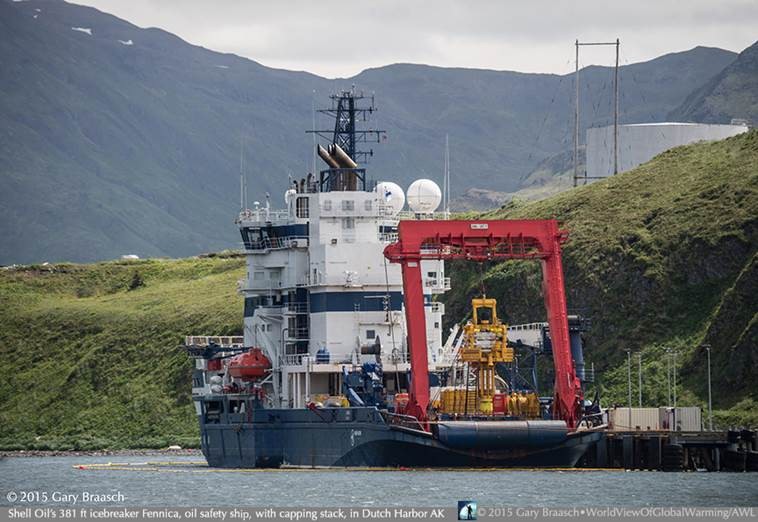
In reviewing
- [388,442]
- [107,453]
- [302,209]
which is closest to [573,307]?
[107,453]

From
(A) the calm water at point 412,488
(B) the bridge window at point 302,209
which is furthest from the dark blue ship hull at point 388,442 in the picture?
(B) the bridge window at point 302,209

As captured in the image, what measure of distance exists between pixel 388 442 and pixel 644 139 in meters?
80.8

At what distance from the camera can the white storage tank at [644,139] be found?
145 metres

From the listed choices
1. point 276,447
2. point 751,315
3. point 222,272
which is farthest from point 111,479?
point 222,272

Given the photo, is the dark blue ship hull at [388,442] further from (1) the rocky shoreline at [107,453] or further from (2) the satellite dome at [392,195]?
(1) the rocky shoreline at [107,453]

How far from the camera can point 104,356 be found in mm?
134500

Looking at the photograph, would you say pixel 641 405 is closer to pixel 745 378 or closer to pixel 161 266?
pixel 745 378

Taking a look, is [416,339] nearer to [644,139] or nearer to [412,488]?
[412,488]

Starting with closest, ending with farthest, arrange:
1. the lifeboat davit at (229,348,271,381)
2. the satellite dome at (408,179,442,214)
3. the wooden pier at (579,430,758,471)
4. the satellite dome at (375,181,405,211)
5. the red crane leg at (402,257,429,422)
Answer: the red crane leg at (402,257,429,422) → the wooden pier at (579,430,758,471) → the lifeboat davit at (229,348,271,381) → the satellite dome at (375,181,405,211) → the satellite dome at (408,179,442,214)

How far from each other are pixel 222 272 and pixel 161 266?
11.5m

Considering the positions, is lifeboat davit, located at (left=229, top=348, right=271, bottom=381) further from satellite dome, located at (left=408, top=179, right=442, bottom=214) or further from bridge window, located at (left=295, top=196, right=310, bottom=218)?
satellite dome, located at (left=408, top=179, right=442, bottom=214)

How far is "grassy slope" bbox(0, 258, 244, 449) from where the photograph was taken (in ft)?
401

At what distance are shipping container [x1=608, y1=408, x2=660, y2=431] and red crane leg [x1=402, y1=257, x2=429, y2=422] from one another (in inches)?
420

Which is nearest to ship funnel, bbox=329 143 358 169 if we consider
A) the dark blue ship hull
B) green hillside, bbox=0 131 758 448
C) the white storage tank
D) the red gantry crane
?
the dark blue ship hull
